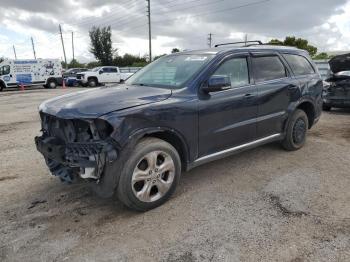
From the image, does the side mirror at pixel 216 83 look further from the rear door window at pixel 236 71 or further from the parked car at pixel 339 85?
the parked car at pixel 339 85

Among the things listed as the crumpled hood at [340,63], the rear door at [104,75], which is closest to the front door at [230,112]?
the crumpled hood at [340,63]

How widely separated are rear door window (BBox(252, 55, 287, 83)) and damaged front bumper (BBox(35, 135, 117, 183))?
2.59 metres

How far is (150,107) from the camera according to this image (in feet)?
11.7

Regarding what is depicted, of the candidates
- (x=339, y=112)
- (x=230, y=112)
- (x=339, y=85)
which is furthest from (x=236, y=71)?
(x=339, y=112)

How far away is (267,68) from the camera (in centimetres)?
507

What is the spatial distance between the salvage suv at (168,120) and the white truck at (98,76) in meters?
22.4

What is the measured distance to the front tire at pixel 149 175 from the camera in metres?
3.44

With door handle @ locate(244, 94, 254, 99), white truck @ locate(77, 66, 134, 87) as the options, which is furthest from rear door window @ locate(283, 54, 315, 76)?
white truck @ locate(77, 66, 134, 87)

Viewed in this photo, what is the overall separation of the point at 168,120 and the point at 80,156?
1007 mm

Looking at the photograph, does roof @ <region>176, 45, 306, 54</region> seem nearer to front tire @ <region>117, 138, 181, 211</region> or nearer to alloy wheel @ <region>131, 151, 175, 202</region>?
front tire @ <region>117, 138, 181, 211</region>

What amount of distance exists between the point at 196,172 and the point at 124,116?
1.86 meters

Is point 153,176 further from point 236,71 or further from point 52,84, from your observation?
point 52,84

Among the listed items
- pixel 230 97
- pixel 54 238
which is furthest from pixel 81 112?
pixel 230 97

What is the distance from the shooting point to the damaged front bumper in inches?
128
